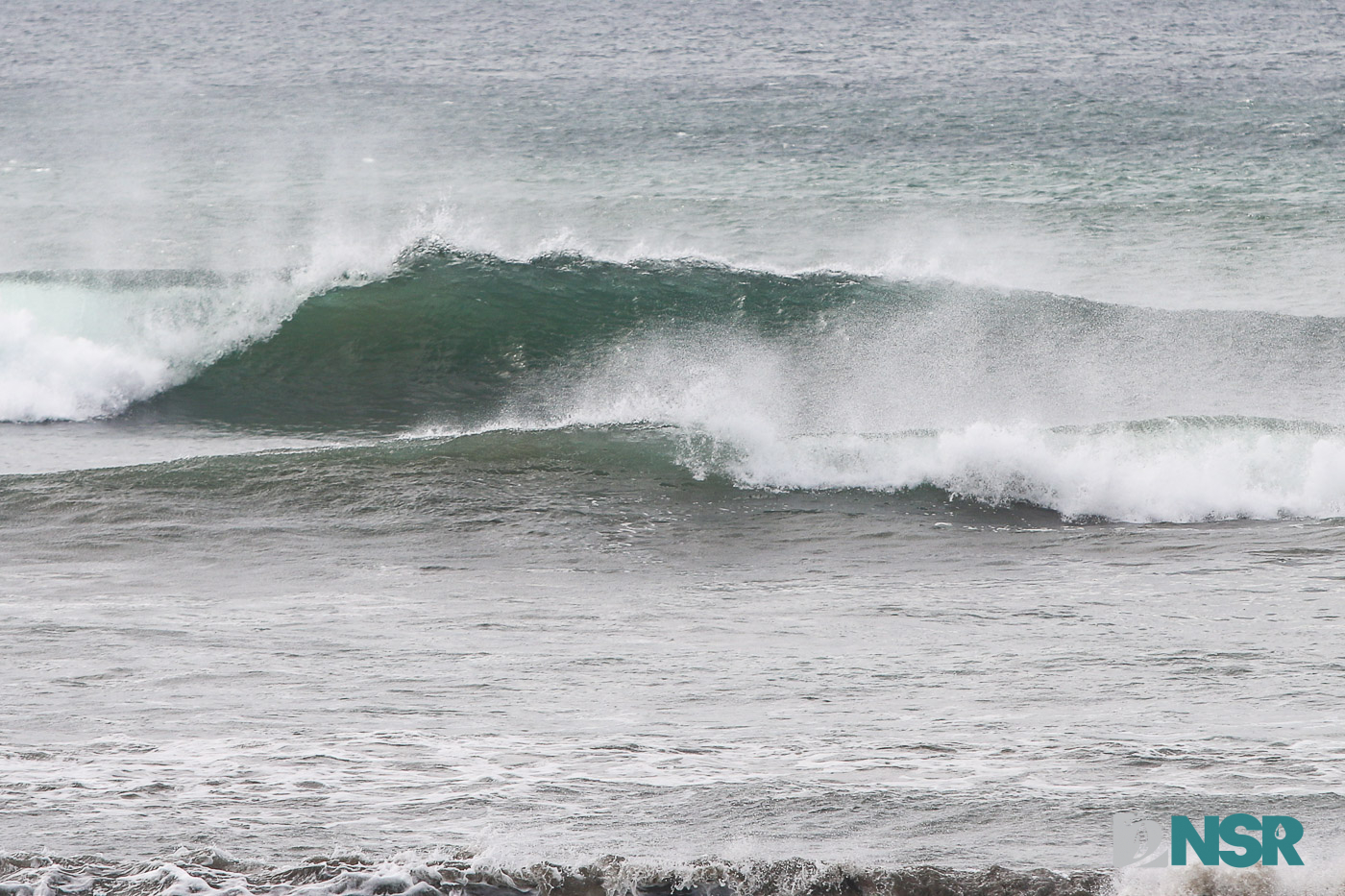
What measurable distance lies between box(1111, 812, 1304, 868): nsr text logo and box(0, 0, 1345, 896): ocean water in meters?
0.07

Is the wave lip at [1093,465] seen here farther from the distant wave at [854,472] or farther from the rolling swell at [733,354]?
the rolling swell at [733,354]

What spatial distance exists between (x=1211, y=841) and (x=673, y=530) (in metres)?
4.92

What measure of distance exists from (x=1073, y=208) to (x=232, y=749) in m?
16.8

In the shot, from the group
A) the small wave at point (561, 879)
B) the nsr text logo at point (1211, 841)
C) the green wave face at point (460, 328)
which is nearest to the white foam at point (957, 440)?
the green wave face at point (460, 328)

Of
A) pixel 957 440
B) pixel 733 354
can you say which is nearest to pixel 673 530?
pixel 957 440

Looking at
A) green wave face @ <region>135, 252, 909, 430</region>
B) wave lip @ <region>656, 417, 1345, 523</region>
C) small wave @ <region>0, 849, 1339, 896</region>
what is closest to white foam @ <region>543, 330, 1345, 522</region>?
wave lip @ <region>656, 417, 1345, 523</region>

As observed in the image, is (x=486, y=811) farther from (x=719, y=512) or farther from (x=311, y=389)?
(x=311, y=389)

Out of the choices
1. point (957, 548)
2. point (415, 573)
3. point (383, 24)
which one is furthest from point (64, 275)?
point (383, 24)

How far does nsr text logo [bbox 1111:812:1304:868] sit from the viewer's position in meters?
4.54

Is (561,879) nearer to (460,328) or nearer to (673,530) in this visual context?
(673,530)

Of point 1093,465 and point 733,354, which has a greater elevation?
point 733,354

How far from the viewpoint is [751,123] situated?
2716 cm

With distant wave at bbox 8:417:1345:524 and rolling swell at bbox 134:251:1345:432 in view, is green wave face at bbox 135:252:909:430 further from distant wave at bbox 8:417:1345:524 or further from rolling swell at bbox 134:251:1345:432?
distant wave at bbox 8:417:1345:524

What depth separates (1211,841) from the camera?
4629 millimetres
